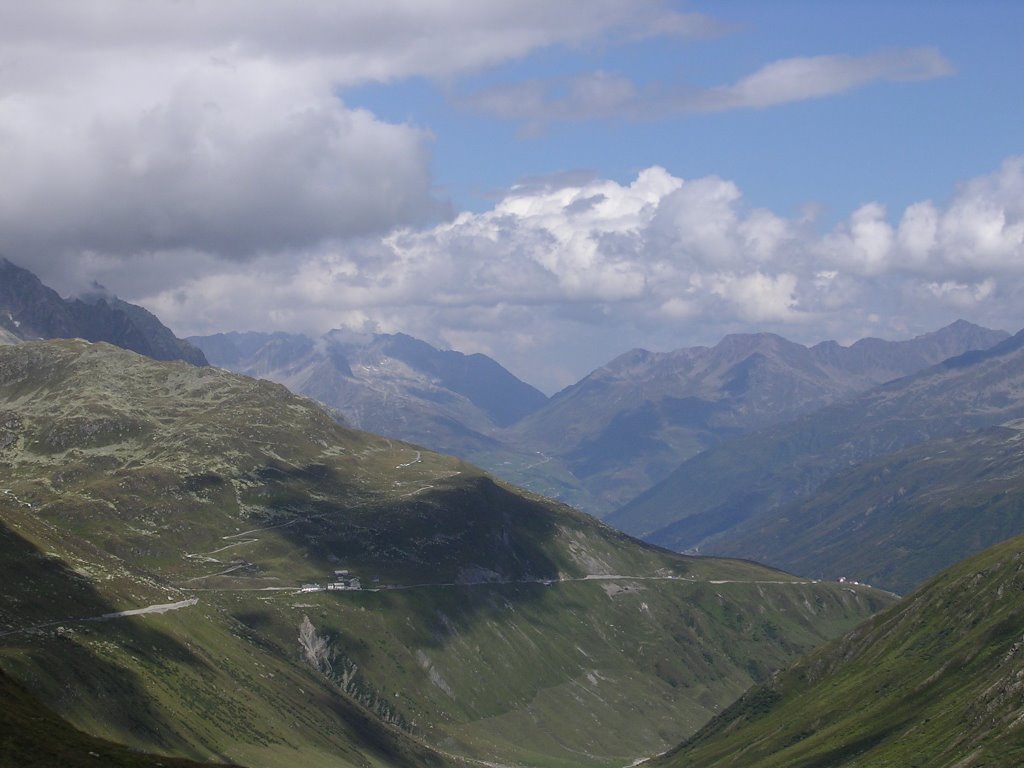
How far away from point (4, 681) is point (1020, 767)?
529 ft

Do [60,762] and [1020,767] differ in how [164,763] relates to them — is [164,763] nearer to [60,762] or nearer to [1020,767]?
[60,762]

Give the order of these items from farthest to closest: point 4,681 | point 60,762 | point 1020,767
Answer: point 1020,767 → point 4,681 → point 60,762

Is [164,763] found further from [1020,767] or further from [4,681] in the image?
[1020,767]

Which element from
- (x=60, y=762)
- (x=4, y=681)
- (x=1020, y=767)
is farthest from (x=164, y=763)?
(x=1020, y=767)

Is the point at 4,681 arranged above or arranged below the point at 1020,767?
above

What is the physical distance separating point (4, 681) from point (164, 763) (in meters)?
32.2

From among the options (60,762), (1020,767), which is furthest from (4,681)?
(1020,767)

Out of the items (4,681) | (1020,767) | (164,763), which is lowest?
(1020,767)

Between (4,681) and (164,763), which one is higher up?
(4,681)

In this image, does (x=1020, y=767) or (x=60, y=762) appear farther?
(x=1020, y=767)

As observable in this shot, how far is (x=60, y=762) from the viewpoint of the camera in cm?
11412

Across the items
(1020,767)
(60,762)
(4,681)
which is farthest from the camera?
(1020,767)

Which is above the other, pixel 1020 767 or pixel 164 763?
pixel 164 763

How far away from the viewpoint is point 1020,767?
649 ft
